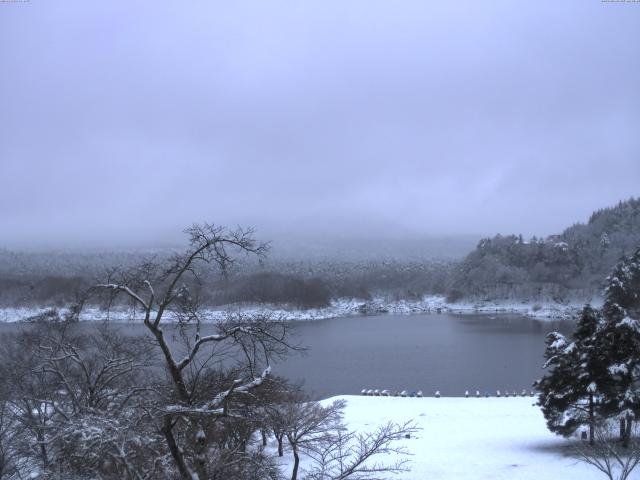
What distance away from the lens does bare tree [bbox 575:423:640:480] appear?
966 cm

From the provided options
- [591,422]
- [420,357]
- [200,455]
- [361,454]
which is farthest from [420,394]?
[200,455]

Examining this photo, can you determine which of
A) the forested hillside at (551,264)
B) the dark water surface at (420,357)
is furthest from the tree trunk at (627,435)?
the forested hillside at (551,264)

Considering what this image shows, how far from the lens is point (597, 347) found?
515 inches

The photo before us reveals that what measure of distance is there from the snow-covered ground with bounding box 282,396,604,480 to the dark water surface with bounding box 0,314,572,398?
478cm

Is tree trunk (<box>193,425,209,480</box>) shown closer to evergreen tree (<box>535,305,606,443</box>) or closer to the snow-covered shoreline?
evergreen tree (<box>535,305,606,443</box>)

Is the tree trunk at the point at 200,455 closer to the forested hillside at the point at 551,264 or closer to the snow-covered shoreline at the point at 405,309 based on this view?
the snow-covered shoreline at the point at 405,309

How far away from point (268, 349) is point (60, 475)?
1.77 meters

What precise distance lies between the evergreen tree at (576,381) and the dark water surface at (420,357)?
13.3 m

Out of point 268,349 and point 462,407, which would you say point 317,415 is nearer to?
point 268,349

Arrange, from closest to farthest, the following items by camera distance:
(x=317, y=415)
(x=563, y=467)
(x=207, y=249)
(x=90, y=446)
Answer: (x=90, y=446) < (x=207, y=249) < (x=563, y=467) < (x=317, y=415)

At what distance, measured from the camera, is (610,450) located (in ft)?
31.3

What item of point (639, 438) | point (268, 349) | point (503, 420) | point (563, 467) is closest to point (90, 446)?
point (268, 349)

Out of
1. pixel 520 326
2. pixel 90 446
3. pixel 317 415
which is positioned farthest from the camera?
pixel 520 326

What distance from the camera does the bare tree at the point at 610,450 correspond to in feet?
31.7
